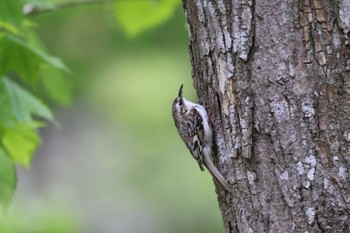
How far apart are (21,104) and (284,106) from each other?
3.93 ft

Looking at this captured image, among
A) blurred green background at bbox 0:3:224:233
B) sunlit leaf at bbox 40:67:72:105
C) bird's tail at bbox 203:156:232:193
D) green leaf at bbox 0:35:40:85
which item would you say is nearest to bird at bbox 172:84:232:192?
bird's tail at bbox 203:156:232:193

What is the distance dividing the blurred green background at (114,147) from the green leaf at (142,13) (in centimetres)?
14

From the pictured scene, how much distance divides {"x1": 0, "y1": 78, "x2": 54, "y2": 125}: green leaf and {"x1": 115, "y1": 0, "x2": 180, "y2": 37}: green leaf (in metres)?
0.91

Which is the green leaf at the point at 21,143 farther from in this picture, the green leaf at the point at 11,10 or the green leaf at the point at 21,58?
the green leaf at the point at 11,10

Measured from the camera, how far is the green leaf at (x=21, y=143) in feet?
10.3

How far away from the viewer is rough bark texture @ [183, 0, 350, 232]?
84.7 inches

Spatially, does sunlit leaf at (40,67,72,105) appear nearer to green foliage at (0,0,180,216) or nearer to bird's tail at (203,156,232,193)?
green foliage at (0,0,180,216)

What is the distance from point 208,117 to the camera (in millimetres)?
2385

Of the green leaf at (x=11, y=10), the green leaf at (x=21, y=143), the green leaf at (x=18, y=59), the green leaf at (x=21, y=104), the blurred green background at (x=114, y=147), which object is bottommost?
the green leaf at (x=21, y=143)

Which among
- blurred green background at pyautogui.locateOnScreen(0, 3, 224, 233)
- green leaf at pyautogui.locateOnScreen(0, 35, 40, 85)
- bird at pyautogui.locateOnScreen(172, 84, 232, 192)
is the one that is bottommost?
bird at pyautogui.locateOnScreen(172, 84, 232, 192)

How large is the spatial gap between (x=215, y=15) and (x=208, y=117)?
33 cm

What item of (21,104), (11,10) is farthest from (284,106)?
(21,104)

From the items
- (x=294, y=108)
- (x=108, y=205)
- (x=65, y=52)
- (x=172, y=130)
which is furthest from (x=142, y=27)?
(x=108, y=205)

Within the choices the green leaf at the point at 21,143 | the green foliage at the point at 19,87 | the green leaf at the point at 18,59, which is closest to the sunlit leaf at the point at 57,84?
the green foliage at the point at 19,87
